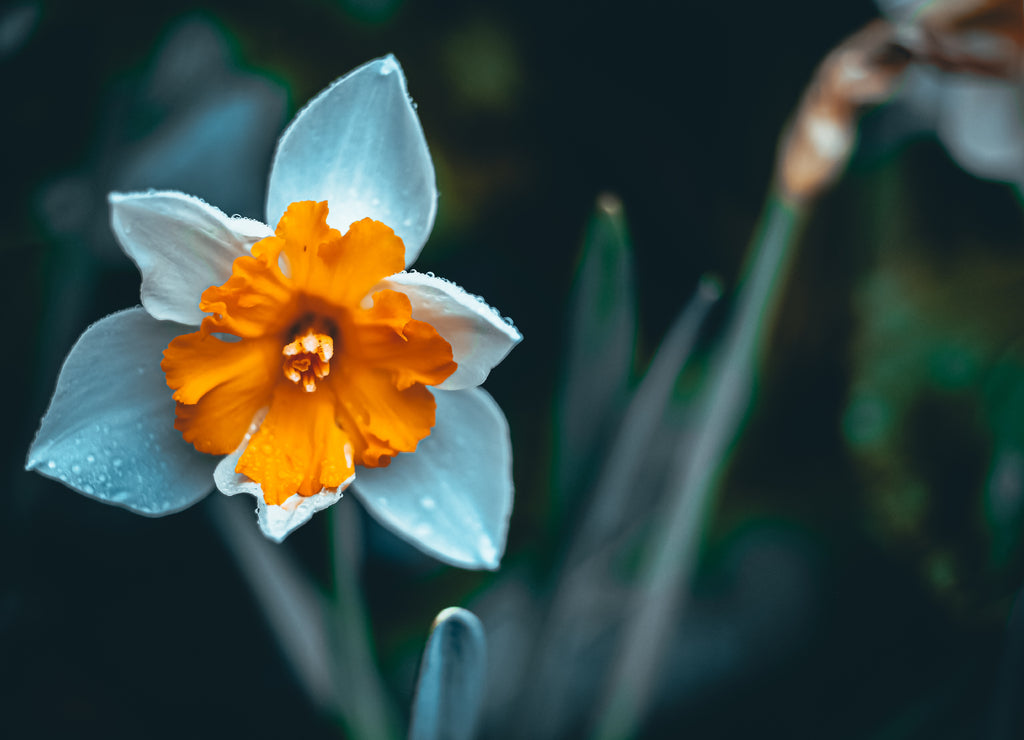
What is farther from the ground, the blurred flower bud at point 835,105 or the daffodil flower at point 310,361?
the blurred flower bud at point 835,105

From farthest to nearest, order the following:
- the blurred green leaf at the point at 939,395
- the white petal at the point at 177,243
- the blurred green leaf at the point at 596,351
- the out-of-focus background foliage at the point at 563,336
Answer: the blurred green leaf at the point at 939,395 < the out-of-focus background foliage at the point at 563,336 < the blurred green leaf at the point at 596,351 < the white petal at the point at 177,243

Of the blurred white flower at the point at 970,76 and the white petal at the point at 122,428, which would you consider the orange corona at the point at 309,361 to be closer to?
the white petal at the point at 122,428

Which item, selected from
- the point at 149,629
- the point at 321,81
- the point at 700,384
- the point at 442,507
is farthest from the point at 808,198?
the point at 149,629

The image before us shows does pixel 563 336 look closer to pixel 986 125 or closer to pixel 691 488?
pixel 691 488

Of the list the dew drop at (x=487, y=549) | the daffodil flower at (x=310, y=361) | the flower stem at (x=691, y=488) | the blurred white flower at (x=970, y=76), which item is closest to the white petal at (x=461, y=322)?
the daffodil flower at (x=310, y=361)

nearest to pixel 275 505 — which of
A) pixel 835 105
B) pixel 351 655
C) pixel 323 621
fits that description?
pixel 351 655

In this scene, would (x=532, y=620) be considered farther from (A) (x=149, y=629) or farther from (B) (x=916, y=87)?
(B) (x=916, y=87)

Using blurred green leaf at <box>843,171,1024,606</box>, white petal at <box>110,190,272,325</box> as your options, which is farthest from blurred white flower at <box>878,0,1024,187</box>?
white petal at <box>110,190,272,325</box>

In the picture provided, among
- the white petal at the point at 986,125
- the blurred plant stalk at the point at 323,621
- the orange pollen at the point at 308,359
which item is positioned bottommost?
the blurred plant stalk at the point at 323,621
